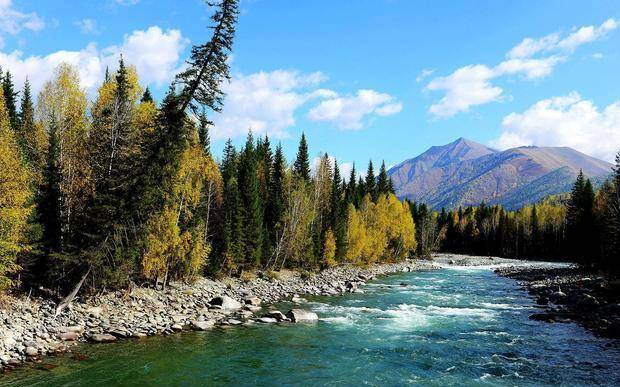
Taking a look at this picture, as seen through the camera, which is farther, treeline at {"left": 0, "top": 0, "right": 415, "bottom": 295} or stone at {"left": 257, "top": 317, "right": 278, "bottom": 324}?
stone at {"left": 257, "top": 317, "right": 278, "bottom": 324}

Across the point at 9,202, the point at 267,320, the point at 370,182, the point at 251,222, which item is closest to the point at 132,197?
the point at 9,202

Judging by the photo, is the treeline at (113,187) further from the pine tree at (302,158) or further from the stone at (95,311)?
the pine tree at (302,158)

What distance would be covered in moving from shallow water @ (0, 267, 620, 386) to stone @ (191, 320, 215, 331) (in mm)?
853

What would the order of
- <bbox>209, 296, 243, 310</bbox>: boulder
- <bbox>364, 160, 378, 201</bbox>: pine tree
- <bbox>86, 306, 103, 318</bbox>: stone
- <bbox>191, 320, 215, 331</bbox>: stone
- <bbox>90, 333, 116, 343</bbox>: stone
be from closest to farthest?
1. <bbox>90, 333, 116, 343</bbox>: stone
2. <bbox>86, 306, 103, 318</bbox>: stone
3. <bbox>191, 320, 215, 331</bbox>: stone
4. <bbox>209, 296, 243, 310</bbox>: boulder
5. <bbox>364, 160, 378, 201</bbox>: pine tree

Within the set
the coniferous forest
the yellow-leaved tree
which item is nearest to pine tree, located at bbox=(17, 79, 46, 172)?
the coniferous forest

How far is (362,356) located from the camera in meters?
22.0

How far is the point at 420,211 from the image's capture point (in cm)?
11375

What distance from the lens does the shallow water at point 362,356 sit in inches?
717

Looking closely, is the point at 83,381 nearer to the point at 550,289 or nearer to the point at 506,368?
the point at 506,368

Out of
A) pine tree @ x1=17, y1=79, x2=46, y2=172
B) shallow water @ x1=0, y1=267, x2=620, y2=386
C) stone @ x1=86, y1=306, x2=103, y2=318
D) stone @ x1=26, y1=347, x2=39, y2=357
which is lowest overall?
shallow water @ x1=0, y1=267, x2=620, y2=386

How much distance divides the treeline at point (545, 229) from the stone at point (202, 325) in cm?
5168

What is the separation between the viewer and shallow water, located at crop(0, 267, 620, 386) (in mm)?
18219

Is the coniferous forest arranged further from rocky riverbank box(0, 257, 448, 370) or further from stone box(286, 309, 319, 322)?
stone box(286, 309, 319, 322)

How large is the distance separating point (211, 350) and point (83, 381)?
21.4ft
